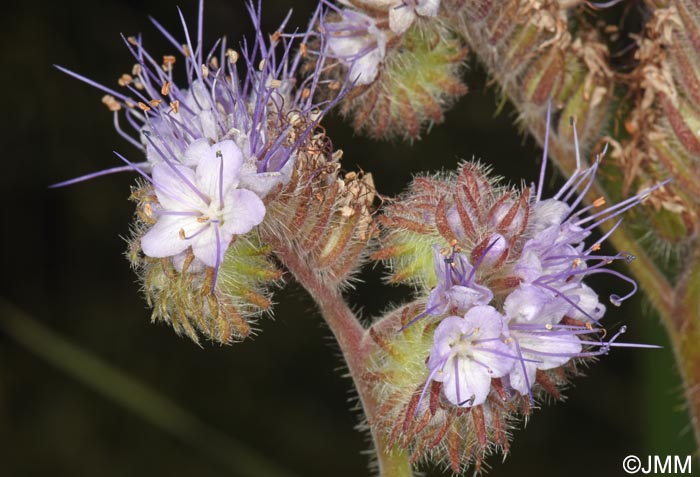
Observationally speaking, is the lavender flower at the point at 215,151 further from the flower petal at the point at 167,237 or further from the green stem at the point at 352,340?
the green stem at the point at 352,340

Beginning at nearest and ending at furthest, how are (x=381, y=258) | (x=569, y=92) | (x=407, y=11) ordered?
(x=381, y=258), (x=407, y=11), (x=569, y=92)

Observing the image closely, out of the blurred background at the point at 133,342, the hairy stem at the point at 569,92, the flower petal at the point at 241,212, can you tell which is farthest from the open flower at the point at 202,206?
the blurred background at the point at 133,342

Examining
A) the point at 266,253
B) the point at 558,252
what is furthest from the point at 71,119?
the point at 558,252

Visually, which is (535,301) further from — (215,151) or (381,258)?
(215,151)

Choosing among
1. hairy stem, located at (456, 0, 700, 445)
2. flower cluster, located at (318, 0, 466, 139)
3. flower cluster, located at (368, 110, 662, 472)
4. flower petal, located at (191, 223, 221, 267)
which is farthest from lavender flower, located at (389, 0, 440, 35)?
flower petal, located at (191, 223, 221, 267)

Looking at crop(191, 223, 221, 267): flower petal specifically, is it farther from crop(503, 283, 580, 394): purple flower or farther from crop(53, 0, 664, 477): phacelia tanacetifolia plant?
crop(503, 283, 580, 394): purple flower

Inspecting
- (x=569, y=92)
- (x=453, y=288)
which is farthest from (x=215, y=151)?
(x=569, y=92)
